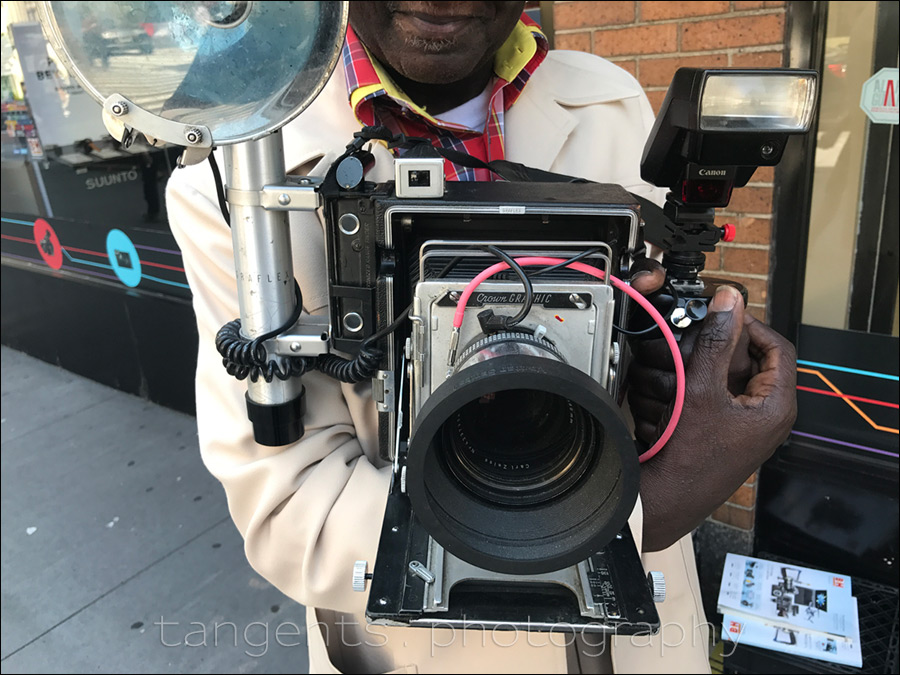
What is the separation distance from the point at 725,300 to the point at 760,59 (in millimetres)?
1429

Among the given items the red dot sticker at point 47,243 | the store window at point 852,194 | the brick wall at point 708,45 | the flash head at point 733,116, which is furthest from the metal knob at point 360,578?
the red dot sticker at point 47,243

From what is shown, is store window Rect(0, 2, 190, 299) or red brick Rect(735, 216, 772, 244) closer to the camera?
red brick Rect(735, 216, 772, 244)

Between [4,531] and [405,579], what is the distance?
2.94 meters

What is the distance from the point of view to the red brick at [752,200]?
2.09 metres

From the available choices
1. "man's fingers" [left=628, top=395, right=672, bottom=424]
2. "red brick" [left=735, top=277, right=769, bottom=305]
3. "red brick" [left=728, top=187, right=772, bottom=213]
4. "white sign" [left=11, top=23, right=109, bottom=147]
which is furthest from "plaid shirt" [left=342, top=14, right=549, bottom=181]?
"white sign" [left=11, top=23, right=109, bottom=147]

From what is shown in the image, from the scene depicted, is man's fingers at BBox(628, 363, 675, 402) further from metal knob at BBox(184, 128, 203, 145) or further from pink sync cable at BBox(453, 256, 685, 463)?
metal knob at BBox(184, 128, 203, 145)

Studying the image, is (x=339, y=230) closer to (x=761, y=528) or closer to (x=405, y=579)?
(x=405, y=579)

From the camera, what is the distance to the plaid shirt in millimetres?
1071

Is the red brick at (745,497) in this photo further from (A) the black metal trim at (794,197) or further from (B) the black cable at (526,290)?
(B) the black cable at (526,290)

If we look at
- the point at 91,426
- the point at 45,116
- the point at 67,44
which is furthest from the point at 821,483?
the point at 45,116

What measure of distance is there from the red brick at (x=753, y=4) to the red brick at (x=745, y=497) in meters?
1.60

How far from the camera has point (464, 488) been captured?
2.57 feet

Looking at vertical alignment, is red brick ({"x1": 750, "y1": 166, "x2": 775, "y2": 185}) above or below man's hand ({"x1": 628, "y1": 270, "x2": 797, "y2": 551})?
above

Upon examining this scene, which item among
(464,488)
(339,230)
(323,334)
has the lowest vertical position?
(464,488)
